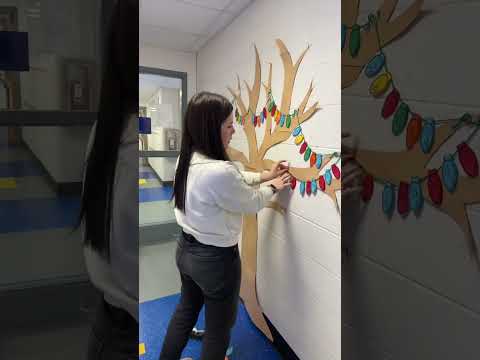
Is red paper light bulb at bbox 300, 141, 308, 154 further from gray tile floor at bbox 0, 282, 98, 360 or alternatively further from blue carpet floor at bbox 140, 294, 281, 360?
gray tile floor at bbox 0, 282, 98, 360

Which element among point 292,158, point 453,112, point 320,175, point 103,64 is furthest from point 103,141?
point 292,158

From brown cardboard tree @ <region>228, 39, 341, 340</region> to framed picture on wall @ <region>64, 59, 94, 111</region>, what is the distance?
1.26 metres

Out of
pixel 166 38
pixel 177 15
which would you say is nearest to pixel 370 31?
pixel 177 15

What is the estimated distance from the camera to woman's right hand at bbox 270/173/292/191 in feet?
5.84

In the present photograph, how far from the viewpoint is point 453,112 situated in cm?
24

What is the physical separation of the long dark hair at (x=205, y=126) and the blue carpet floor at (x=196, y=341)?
1061 mm

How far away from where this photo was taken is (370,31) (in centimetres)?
33

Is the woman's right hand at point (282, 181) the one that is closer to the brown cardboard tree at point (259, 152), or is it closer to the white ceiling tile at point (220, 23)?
the brown cardboard tree at point (259, 152)

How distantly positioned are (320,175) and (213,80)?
175cm

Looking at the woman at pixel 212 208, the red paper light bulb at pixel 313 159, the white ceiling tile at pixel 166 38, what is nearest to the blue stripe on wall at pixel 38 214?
the woman at pixel 212 208

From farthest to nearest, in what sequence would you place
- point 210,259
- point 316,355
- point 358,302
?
point 316,355, point 210,259, point 358,302

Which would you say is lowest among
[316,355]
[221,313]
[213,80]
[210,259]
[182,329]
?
[316,355]

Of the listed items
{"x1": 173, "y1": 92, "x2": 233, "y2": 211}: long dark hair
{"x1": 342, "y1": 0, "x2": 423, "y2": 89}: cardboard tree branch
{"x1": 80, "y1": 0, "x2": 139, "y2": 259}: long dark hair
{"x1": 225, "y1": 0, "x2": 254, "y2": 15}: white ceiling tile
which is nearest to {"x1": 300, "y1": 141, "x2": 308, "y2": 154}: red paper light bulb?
{"x1": 173, "y1": 92, "x2": 233, "y2": 211}: long dark hair

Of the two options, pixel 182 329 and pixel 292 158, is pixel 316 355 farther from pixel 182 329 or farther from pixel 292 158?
pixel 292 158
